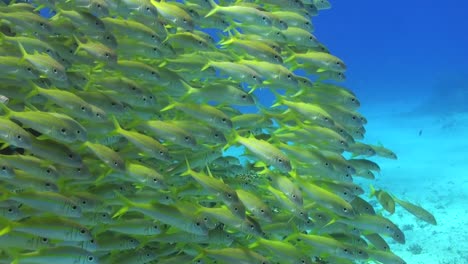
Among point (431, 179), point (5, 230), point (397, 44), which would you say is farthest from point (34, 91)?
point (397, 44)

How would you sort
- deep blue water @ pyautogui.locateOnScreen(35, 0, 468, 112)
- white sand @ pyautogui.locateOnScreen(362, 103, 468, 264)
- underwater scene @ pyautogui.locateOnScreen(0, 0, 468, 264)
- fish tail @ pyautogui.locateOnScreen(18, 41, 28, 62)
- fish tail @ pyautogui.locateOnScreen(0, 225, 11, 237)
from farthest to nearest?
deep blue water @ pyautogui.locateOnScreen(35, 0, 468, 112) → white sand @ pyautogui.locateOnScreen(362, 103, 468, 264) → fish tail @ pyautogui.locateOnScreen(18, 41, 28, 62) → underwater scene @ pyautogui.locateOnScreen(0, 0, 468, 264) → fish tail @ pyautogui.locateOnScreen(0, 225, 11, 237)

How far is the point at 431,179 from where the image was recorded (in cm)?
1806

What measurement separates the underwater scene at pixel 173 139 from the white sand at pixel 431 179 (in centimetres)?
522

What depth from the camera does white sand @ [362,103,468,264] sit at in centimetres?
1200

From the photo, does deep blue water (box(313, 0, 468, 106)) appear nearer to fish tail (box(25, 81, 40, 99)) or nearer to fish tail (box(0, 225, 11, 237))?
fish tail (box(25, 81, 40, 99))

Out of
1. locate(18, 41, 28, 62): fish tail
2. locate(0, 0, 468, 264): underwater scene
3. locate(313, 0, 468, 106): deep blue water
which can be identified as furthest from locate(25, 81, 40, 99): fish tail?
locate(313, 0, 468, 106): deep blue water

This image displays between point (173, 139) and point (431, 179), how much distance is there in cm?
1532

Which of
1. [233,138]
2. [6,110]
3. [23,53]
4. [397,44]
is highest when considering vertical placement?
[397,44]

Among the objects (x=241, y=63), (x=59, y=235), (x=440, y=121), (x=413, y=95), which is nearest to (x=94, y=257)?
(x=59, y=235)

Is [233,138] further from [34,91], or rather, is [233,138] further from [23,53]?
[23,53]

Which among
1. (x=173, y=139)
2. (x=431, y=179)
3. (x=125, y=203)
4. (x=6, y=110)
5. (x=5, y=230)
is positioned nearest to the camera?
(x=5, y=230)

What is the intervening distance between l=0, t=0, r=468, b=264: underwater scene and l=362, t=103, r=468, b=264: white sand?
205 inches

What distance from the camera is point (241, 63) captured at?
5496 mm

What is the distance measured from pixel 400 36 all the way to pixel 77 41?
376 feet
